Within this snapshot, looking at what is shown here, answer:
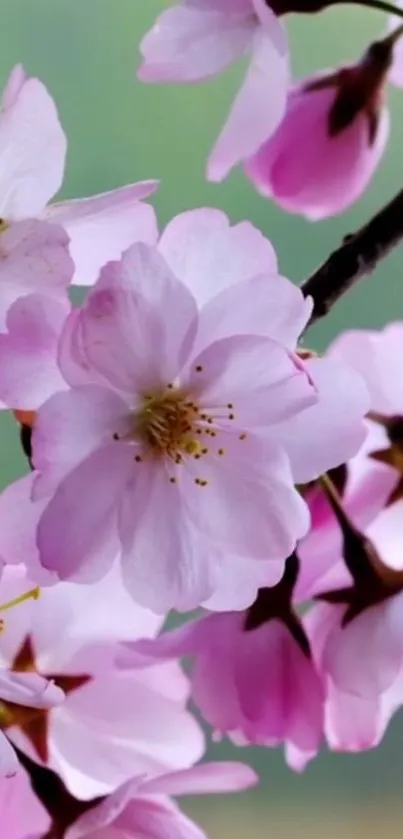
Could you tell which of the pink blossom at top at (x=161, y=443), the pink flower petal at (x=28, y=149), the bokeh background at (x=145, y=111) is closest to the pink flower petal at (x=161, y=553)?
the pink blossom at top at (x=161, y=443)

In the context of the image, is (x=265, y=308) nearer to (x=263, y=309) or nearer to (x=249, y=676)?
(x=263, y=309)

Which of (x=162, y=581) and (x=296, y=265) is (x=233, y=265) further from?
(x=296, y=265)

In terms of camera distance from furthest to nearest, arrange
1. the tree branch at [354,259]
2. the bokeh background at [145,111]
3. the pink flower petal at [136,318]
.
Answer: the bokeh background at [145,111] < the tree branch at [354,259] < the pink flower petal at [136,318]

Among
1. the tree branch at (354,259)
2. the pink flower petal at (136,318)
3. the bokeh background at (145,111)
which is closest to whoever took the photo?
the pink flower petal at (136,318)

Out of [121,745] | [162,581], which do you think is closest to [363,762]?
[121,745]

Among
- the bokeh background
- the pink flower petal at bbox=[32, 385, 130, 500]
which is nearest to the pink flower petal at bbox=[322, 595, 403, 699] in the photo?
the pink flower petal at bbox=[32, 385, 130, 500]

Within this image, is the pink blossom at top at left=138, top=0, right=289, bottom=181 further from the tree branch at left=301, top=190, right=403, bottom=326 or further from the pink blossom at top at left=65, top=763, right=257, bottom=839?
the pink blossom at top at left=65, top=763, right=257, bottom=839

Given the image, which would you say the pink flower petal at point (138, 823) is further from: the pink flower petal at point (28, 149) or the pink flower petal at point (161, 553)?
the pink flower petal at point (28, 149)
